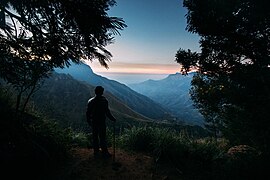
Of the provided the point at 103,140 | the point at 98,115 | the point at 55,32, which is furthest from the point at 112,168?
the point at 55,32

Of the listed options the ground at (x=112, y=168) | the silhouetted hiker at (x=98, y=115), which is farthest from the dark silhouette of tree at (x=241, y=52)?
the silhouetted hiker at (x=98, y=115)

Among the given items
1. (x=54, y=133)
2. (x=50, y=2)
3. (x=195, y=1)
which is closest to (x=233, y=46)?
(x=195, y=1)

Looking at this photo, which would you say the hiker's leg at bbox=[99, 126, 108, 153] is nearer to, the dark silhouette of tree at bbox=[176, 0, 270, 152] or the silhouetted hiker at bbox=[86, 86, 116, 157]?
the silhouetted hiker at bbox=[86, 86, 116, 157]

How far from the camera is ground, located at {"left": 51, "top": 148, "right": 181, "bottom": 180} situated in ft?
20.2

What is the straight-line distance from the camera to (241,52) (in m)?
6.91

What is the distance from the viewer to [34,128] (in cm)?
675

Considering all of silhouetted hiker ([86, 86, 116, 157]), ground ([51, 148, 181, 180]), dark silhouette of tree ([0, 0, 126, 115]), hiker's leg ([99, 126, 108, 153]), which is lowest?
ground ([51, 148, 181, 180])

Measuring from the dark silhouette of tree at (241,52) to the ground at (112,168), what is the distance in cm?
237

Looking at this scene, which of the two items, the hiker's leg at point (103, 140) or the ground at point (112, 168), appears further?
the hiker's leg at point (103, 140)

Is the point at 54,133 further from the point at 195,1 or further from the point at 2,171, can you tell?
the point at 195,1

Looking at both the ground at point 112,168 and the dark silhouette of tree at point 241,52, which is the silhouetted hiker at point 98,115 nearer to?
the ground at point 112,168

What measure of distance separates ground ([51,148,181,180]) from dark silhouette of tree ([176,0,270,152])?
2.37 meters

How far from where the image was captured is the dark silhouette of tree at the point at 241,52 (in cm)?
572

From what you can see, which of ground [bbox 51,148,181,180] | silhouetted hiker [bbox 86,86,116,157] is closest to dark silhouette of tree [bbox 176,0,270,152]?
ground [bbox 51,148,181,180]
